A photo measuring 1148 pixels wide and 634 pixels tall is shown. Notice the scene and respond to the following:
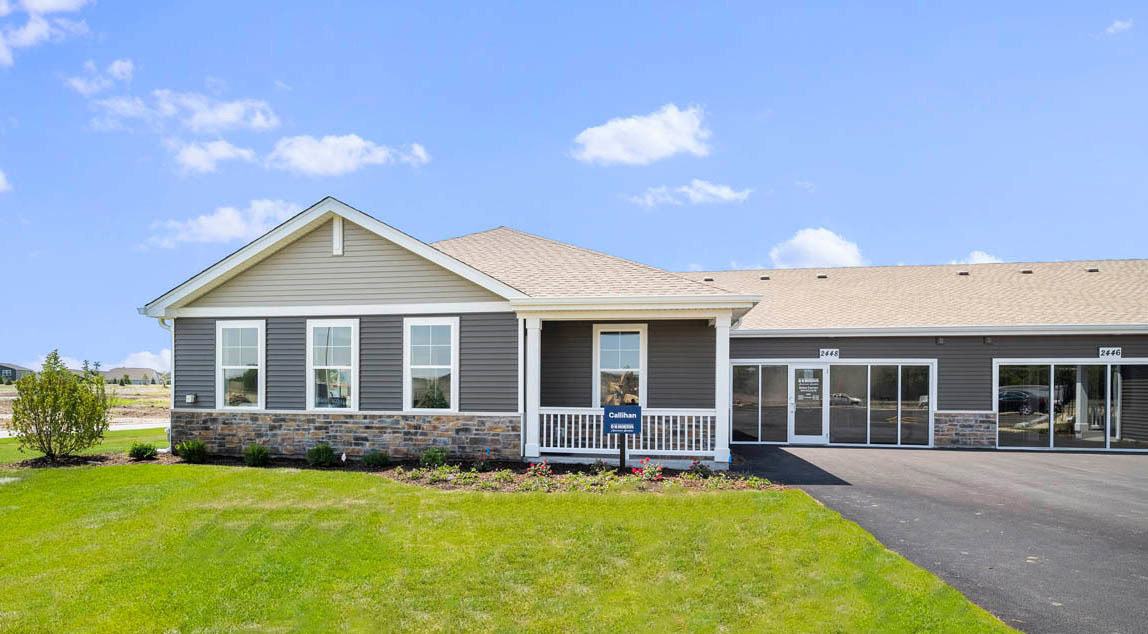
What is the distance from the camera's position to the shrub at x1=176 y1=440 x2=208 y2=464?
1237 centimetres

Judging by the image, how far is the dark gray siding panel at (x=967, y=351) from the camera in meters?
14.9

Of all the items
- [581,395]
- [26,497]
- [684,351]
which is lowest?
[26,497]

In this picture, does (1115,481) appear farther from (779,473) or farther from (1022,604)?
(1022,604)

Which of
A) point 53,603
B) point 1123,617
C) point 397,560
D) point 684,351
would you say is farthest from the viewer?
point 684,351

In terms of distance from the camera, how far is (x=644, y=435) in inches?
491

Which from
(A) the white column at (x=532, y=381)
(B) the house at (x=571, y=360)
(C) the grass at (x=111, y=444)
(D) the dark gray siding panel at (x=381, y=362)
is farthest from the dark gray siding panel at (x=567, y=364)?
(C) the grass at (x=111, y=444)

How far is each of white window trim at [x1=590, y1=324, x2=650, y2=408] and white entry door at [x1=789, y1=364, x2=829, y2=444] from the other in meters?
4.66

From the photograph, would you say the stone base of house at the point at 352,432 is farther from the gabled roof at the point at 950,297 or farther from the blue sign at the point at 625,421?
the gabled roof at the point at 950,297

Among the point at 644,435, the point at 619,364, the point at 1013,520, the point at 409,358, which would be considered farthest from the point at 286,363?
the point at 1013,520

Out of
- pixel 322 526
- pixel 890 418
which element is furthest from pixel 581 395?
pixel 890 418

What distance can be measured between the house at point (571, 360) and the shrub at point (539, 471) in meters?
0.63

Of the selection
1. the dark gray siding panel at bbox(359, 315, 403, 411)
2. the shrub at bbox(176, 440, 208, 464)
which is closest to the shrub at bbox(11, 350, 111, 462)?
the shrub at bbox(176, 440, 208, 464)

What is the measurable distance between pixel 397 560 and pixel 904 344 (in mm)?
13081

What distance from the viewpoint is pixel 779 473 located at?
1098 centimetres
